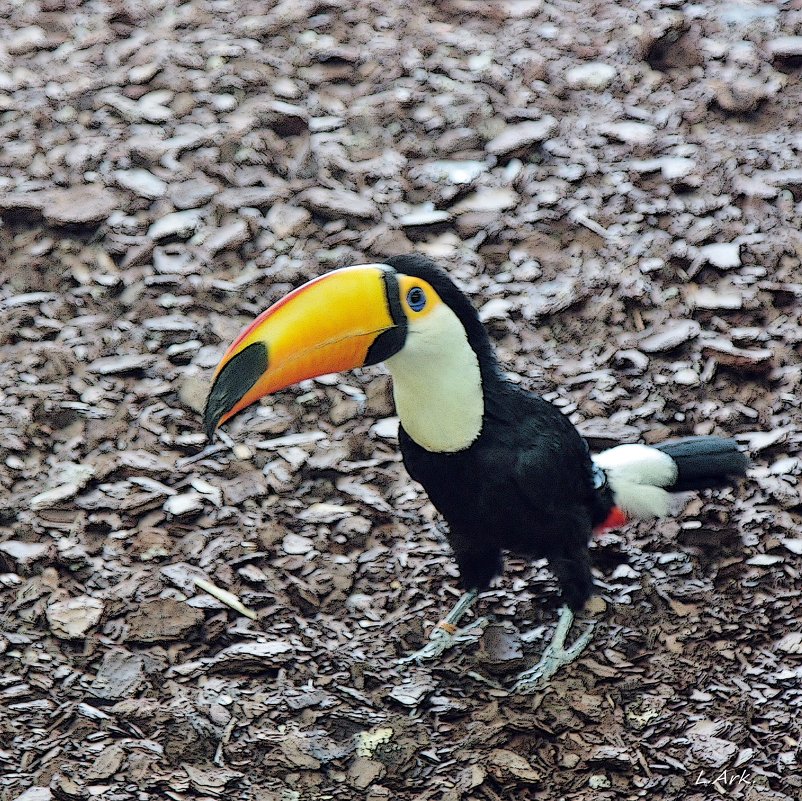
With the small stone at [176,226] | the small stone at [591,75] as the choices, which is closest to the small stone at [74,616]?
the small stone at [176,226]

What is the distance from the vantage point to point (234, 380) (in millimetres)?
2477

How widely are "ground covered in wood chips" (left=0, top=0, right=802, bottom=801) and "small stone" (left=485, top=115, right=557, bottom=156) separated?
0.06 ft

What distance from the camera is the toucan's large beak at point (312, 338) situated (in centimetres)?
248

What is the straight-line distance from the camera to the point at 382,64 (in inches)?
193

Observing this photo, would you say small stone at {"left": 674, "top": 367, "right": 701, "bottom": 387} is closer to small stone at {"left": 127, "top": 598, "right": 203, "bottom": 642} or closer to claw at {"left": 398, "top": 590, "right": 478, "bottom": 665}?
claw at {"left": 398, "top": 590, "right": 478, "bottom": 665}

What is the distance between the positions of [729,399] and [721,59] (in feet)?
6.32

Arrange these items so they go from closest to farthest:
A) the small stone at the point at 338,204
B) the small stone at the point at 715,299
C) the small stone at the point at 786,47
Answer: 1. the small stone at the point at 715,299
2. the small stone at the point at 338,204
3. the small stone at the point at 786,47

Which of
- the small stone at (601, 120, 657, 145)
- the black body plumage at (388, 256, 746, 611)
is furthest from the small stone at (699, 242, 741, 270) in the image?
the black body plumage at (388, 256, 746, 611)

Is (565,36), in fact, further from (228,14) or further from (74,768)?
(74,768)

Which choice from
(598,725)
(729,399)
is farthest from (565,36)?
(598,725)

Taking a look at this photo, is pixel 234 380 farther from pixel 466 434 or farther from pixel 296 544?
pixel 296 544

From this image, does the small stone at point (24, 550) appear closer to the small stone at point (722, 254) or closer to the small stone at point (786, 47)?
the small stone at point (722, 254)

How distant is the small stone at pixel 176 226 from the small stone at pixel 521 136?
1.19 m

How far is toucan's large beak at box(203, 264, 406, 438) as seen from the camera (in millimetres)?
2480
